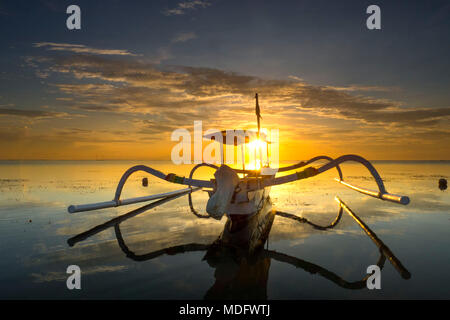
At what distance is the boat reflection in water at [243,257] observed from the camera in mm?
6735

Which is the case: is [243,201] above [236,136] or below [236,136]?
below

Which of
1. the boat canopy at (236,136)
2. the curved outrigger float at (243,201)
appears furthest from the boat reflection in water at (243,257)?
the boat canopy at (236,136)

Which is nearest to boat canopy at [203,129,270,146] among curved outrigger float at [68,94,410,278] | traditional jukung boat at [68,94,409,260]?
traditional jukung boat at [68,94,409,260]

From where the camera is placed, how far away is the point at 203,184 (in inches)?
505

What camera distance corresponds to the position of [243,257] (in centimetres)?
880

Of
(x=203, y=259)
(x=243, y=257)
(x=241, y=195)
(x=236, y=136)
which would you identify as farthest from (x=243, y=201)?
(x=236, y=136)

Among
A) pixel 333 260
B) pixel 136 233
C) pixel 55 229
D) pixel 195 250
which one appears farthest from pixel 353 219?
pixel 55 229

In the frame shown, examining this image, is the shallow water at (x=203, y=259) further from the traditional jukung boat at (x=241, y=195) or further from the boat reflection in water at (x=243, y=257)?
the traditional jukung boat at (x=241, y=195)

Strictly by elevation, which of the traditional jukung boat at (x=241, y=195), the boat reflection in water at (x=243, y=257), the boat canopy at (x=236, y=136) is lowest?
the boat reflection in water at (x=243, y=257)

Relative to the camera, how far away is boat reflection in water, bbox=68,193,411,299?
6735 millimetres

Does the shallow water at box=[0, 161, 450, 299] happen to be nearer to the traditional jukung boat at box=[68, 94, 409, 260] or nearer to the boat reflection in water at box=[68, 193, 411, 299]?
the boat reflection in water at box=[68, 193, 411, 299]

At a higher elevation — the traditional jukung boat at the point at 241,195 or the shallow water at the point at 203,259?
the traditional jukung boat at the point at 241,195

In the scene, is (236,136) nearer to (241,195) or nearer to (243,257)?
(241,195)

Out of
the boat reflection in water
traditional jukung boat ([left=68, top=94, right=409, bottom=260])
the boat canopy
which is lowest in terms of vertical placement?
the boat reflection in water
